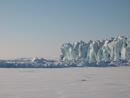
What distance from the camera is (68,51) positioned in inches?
1431

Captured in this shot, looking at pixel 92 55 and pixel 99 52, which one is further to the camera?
pixel 92 55

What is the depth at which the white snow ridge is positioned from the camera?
82.8 ft

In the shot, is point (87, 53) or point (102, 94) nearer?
point (102, 94)

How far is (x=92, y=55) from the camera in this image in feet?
104

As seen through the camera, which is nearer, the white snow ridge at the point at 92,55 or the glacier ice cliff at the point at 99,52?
the white snow ridge at the point at 92,55

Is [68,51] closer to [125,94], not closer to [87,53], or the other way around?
[87,53]

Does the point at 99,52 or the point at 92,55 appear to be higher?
→ the point at 99,52

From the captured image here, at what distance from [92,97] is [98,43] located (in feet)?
80.9

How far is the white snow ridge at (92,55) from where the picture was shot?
25.2 metres

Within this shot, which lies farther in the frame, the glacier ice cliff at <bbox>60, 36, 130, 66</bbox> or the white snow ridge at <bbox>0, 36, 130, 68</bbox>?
the glacier ice cliff at <bbox>60, 36, 130, 66</bbox>

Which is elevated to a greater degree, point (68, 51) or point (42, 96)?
point (68, 51)

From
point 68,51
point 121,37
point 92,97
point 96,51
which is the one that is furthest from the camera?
point 68,51

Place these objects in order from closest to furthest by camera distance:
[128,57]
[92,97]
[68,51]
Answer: [92,97], [128,57], [68,51]

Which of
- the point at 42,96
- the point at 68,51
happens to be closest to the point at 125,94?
the point at 42,96
